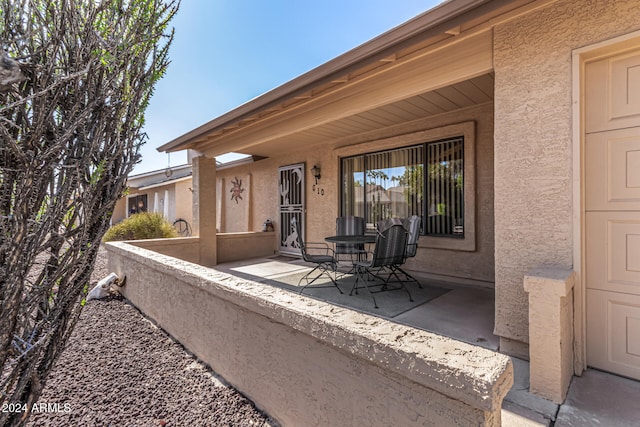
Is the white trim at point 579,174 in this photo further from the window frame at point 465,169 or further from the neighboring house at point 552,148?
the window frame at point 465,169

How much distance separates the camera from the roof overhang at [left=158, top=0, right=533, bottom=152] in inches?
88.1

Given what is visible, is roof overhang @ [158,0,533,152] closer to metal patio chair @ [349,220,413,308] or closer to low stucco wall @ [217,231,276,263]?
metal patio chair @ [349,220,413,308]

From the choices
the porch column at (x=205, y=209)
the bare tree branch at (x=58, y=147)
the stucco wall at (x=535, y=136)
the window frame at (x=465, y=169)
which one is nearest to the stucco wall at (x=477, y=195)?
the window frame at (x=465, y=169)

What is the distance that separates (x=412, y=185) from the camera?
5.40 metres

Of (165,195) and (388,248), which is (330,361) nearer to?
(388,248)

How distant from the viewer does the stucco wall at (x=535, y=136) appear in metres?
2.17

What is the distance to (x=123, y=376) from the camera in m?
2.35

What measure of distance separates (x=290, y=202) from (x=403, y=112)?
3.94 metres

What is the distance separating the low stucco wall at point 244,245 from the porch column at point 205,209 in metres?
0.32

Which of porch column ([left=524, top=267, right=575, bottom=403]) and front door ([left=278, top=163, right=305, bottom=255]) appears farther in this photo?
front door ([left=278, top=163, right=305, bottom=255])

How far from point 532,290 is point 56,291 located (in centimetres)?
273

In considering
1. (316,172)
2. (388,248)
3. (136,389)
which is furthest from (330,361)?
(316,172)

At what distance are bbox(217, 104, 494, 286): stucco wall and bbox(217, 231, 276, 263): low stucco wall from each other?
38cm

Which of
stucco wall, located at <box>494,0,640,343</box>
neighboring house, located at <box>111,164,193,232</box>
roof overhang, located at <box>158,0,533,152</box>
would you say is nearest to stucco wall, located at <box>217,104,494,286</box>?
stucco wall, located at <box>494,0,640,343</box>
